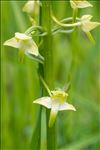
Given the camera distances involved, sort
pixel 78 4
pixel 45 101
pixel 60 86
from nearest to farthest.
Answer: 1. pixel 45 101
2. pixel 78 4
3. pixel 60 86

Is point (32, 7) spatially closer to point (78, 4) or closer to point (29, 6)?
point (29, 6)

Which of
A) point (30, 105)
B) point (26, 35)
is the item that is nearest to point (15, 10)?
point (30, 105)

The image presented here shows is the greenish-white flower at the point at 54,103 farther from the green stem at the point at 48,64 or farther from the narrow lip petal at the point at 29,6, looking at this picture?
the narrow lip petal at the point at 29,6

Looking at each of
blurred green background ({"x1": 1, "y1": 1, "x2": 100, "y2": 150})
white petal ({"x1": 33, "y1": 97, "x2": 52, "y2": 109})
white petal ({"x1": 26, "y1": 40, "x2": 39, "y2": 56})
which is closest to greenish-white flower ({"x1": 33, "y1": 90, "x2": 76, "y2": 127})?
white petal ({"x1": 33, "y1": 97, "x2": 52, "y2": 109})

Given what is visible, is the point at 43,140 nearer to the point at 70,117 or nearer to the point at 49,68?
the point at 70,117

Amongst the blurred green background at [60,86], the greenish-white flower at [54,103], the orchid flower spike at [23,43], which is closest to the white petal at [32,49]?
the orchid flower spike at [23,43]

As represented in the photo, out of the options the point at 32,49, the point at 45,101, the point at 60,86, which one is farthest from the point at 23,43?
the point at 60,86
